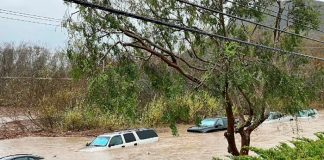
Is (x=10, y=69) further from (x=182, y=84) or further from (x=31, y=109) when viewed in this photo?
(x=182, y=84)

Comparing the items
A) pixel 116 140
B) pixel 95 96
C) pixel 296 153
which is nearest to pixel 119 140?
pixel 116 140

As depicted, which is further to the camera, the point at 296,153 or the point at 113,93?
the point at 113,93

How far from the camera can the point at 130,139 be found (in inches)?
967

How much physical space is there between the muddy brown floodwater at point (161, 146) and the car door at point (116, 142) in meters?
0.29

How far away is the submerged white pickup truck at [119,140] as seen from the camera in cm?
2347

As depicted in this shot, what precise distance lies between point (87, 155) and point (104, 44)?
31.6 ft

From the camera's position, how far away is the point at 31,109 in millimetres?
35906

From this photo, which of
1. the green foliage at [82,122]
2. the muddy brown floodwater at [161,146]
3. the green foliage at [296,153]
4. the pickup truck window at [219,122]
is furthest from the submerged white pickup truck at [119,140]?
the green foliage at [296,153]

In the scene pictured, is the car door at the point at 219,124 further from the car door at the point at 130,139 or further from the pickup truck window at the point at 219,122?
the car door at the point at 130,139

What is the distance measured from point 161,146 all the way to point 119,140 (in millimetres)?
2583

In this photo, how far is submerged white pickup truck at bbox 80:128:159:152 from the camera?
23.5 metres

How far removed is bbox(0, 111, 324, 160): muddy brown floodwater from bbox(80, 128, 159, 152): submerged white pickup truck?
0.31 meters

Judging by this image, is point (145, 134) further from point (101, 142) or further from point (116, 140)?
point (101, 142)

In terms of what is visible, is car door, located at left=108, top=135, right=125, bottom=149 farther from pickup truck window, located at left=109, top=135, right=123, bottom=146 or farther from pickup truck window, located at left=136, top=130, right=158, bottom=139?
pickup truck window, located at left=136, top=130, right=158, bottom=139
